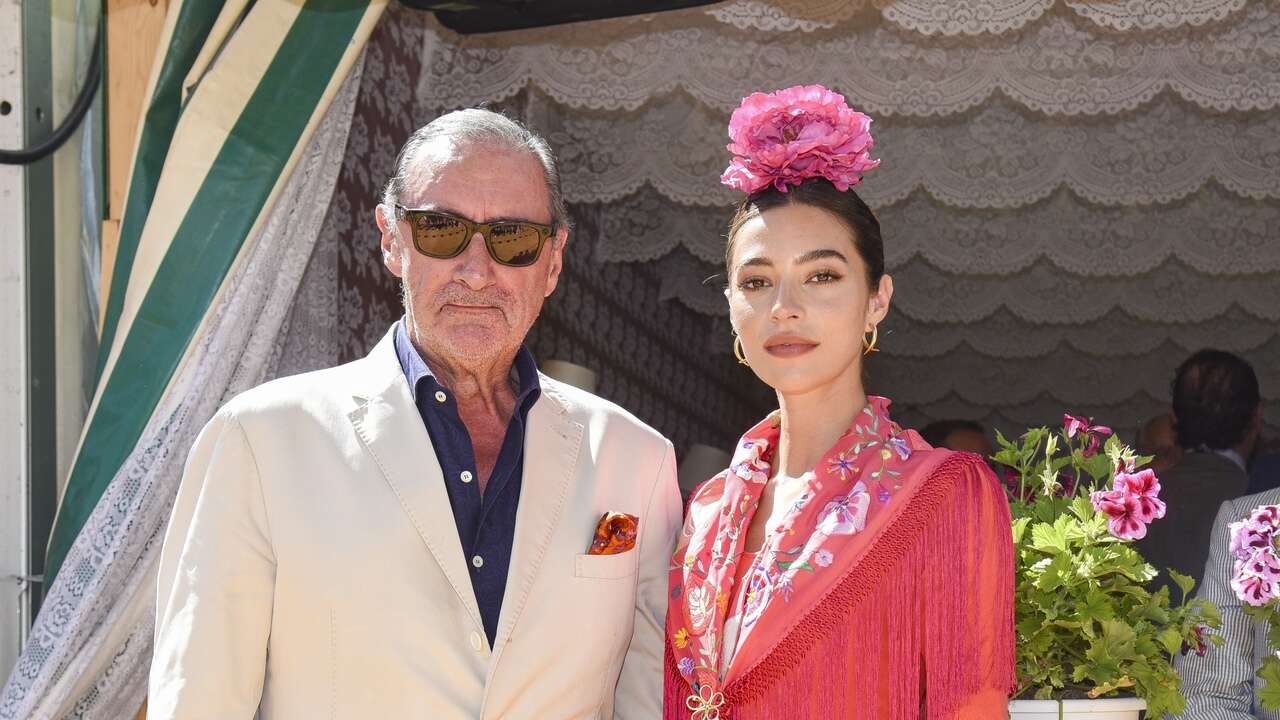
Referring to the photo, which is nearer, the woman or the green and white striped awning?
the woman

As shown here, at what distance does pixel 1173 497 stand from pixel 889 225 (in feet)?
9.25

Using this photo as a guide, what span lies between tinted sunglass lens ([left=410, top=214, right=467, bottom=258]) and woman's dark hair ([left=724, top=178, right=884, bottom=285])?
507 mm

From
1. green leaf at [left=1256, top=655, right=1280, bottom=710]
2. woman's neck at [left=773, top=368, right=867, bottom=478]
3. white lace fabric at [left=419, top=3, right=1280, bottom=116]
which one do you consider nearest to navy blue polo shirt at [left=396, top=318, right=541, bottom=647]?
woman's neck at [left=773, top=368, right=867, bottom=478]

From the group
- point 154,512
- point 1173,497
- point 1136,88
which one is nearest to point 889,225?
point 1136,88

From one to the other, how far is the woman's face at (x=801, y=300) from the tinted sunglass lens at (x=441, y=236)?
19.2 inches

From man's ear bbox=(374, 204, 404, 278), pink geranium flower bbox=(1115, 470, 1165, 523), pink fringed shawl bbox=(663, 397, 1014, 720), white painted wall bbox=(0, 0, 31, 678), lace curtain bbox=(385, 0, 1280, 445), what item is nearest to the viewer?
pink fringed shawl bbox=(663, 397, 1014, 720)

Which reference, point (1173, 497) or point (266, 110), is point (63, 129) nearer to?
point (266, 110)

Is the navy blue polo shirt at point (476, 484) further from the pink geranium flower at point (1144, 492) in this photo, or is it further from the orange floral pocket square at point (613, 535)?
the pink geranium flower at point (1144, 492)

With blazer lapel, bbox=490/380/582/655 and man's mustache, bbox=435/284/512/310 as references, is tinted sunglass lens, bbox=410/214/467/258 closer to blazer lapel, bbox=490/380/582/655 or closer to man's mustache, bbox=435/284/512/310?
man's mustache, bbox=435/284/512/310

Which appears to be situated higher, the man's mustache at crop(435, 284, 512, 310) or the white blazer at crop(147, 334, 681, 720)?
the man's mustache at crop(435, 284, 512, 310)

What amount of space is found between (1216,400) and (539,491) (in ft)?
9.89

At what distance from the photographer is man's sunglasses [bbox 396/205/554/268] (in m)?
2.24

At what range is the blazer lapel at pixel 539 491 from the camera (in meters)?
2.11

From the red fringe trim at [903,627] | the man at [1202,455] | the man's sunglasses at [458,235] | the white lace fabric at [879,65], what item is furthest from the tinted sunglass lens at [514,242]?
the man at [1202,455]
